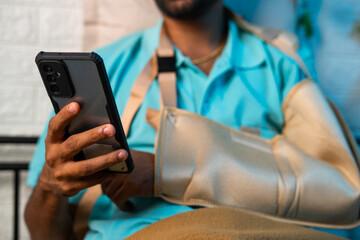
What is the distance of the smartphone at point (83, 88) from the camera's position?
456 millimetres

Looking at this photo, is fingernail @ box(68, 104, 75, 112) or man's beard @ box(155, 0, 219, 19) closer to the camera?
fingernail @ box(68, 104, 75, 112)

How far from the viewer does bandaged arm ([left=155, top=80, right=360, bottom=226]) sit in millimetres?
639

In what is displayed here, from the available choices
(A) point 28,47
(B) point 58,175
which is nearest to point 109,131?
(B) point 58,175

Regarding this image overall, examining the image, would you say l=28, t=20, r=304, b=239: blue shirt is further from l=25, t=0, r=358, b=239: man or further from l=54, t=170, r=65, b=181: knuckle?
l=54, t=170, r=65, b=181: knuckle

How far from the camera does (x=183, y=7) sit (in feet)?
2.88

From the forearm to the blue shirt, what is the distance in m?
0.06

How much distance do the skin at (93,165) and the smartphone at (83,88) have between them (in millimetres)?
18

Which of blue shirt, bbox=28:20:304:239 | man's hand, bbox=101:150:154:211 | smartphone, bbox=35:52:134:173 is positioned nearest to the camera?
smartphone, bbox=35:52:134:173

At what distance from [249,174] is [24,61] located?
664mm

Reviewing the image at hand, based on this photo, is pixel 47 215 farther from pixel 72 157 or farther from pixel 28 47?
pixel 28 47

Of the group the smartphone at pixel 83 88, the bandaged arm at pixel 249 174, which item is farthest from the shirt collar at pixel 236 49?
the smartphone at pixel 83 88

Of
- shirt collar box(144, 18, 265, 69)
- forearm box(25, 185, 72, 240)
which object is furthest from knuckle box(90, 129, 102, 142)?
shirt collar box(144, 18, 265, 69)

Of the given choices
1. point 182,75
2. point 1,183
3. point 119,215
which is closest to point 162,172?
point 119,215

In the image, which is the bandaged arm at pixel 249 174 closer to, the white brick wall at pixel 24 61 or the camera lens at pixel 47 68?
the camera lens at pixel 47 68
